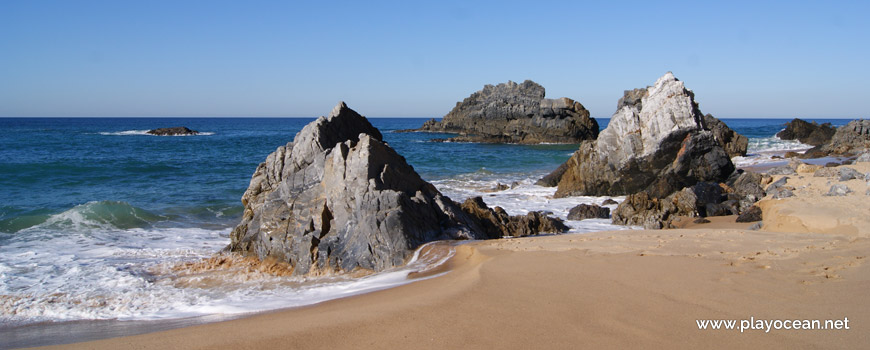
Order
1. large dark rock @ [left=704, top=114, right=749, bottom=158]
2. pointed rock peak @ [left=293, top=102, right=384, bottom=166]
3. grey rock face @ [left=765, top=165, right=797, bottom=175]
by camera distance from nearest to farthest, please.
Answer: pointed rock peak @ [left=293, top=102, right=384, bottom=166] → grey rock face @ [left=765, top=165, right=797, bottom=175] → large dark rock @ [left=704, top=114, right=749, bottom=158]

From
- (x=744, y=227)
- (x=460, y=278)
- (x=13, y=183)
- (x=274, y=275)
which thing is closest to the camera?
(x=460, y=278)

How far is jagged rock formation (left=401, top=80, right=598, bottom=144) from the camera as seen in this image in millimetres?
50438

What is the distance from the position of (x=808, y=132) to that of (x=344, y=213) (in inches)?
1674

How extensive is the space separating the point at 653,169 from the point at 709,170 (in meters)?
1.33

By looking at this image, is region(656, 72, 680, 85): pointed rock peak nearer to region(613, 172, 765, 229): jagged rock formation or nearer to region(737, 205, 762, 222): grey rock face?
region(613, 172, 765, 229): jagged rock formation

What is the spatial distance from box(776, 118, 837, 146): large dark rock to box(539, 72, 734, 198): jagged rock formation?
28.0 meters

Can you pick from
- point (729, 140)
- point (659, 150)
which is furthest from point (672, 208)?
point (729, 140)

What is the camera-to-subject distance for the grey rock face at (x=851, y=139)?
78.1ft

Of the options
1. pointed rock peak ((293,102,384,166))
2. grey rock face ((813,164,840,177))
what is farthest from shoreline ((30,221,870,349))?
grey rock face ((813,164,840,177))

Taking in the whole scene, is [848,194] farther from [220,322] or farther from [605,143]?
[220,322]

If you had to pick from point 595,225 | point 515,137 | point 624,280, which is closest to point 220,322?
point 624,280

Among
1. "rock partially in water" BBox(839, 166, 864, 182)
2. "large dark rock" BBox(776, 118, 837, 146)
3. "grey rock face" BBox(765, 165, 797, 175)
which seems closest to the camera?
"rock partially in water" BBox(839, 166, 864, 182)

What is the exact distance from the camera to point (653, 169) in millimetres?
14398

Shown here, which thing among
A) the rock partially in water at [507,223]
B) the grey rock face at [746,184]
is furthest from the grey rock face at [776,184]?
the rock partially in water at [507,223]
